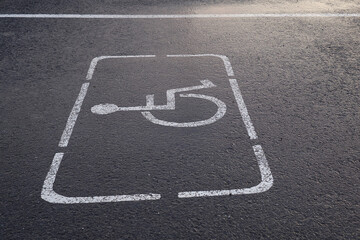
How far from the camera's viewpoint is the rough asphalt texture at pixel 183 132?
3.80 metres

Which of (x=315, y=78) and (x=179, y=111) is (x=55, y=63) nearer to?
(x=179, y=111)

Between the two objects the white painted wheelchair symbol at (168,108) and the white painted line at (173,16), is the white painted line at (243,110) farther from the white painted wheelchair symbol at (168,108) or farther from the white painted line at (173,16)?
the white painted line at (173,16)

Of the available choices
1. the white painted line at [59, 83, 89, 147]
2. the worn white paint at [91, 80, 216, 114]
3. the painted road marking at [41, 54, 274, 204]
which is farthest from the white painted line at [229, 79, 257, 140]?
the white painted line at [59, 83, 89, 147]

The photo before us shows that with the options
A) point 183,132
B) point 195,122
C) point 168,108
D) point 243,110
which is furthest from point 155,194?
point 243,110

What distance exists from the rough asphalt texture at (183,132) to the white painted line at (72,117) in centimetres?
8

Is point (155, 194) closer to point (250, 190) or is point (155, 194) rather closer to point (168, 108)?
point (250, 190)

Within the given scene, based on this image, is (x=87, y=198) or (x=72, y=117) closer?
(x=87, y=198)

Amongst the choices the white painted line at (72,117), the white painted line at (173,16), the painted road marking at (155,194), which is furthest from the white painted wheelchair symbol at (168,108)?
the white painted line at (173,16)

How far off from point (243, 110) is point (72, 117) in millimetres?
2167

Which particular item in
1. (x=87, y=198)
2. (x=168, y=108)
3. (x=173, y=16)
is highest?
(x=173, y=16)

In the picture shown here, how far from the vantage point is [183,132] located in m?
5.02

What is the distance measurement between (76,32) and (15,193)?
14.3ft

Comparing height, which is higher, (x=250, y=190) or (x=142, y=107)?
(x=142, y=107)

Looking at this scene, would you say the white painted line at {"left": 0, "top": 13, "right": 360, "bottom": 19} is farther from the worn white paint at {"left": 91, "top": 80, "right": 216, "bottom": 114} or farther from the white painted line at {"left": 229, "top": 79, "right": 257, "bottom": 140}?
the worn white paint at {"left": 91, "top": 80, "right": 216, "bottom": 114}
